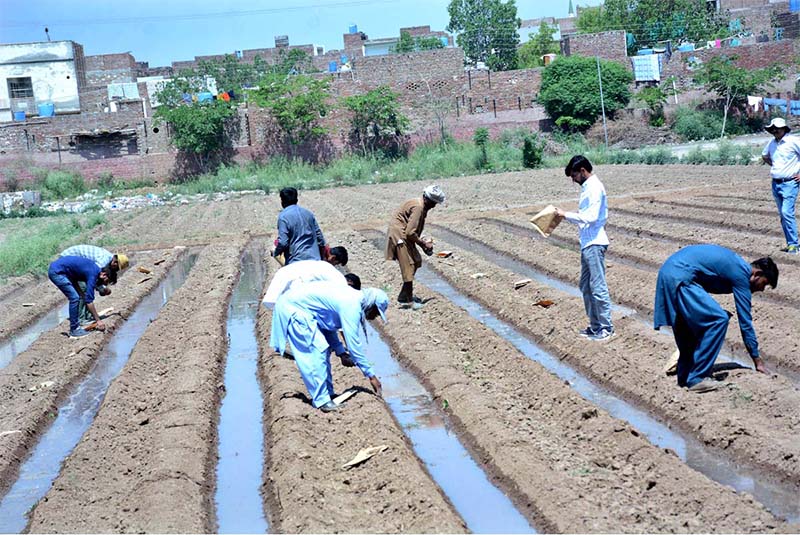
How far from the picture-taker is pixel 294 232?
979 centimetres

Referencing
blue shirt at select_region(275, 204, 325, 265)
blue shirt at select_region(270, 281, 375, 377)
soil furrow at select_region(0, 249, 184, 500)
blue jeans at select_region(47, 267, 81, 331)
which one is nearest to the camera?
blue shirt at select_region(270, 281, 375, 377)

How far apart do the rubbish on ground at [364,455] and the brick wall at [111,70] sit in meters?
63.9

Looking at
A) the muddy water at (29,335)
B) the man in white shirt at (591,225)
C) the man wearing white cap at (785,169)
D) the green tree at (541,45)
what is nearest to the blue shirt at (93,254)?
the muddy water at (29,335)

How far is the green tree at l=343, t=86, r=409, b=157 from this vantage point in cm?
4244

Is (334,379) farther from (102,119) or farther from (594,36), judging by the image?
(594,36)

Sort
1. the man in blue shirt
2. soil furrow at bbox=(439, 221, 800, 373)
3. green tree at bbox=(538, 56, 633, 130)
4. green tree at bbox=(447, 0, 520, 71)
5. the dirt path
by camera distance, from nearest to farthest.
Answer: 1. the dirt path
2. the man in blue shirt
3. soil furrow at bbox=(439, 221, 800, 373)
4. green tree at bbox=(538, 56, 633, 130)
5. green tree at bbox=(447, 0, 520, 71)

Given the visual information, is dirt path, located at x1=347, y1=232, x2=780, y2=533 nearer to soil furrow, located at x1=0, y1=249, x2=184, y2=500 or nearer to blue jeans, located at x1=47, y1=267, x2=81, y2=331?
soil furrow, located at x1=0, y1=249, x2=184, y2=500

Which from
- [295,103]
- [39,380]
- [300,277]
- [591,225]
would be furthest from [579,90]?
[300,277]

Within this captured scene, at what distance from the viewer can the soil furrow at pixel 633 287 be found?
9047 millimetres

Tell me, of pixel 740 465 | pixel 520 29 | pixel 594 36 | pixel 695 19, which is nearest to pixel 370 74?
pixel 594 36

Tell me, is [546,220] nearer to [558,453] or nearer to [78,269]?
[558,453]

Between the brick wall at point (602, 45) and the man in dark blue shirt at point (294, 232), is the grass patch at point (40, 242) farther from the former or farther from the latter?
the brick wall at point (602, 45)

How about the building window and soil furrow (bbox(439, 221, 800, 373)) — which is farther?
the building window

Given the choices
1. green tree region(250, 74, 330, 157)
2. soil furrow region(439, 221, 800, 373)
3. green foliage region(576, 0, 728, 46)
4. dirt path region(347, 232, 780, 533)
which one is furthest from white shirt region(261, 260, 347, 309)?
green foliage region(576, 0, 728, 46)
